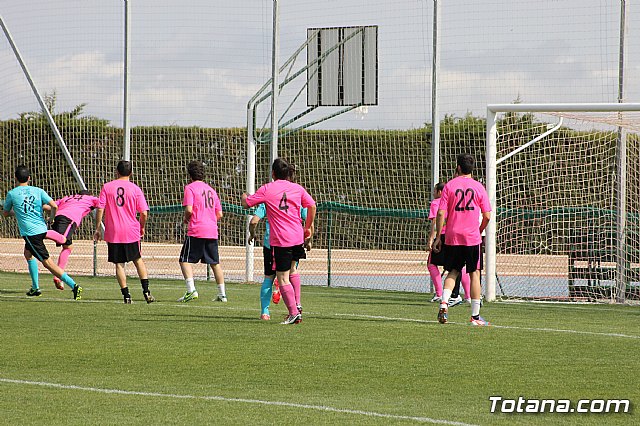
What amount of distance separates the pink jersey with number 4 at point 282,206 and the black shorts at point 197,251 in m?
3.42

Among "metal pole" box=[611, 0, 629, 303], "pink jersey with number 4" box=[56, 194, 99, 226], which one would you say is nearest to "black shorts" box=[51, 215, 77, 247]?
"pink jersey with number 4" box=[56, 194, 99, 226]

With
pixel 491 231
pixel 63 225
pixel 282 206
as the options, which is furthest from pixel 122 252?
pixel 491 231

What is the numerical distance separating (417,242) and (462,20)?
4710mm

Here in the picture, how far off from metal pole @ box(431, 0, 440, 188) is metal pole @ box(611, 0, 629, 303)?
10.4 feet

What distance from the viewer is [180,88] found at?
22406 mm

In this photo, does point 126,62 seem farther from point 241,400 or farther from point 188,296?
point 241,400

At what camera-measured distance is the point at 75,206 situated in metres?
17.9

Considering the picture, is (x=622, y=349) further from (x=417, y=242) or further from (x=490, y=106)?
(x=417, y=242)

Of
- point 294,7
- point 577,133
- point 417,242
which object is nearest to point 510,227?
point 577,133

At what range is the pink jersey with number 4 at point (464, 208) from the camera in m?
12.4

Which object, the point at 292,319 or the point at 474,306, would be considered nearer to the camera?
the point at 292,319

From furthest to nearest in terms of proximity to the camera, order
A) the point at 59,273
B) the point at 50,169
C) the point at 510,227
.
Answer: the point at 50,169 < the point at 510,227 < the point at 59,273

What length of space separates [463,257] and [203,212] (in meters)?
4.43

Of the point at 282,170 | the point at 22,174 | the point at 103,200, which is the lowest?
the point at 103,200
